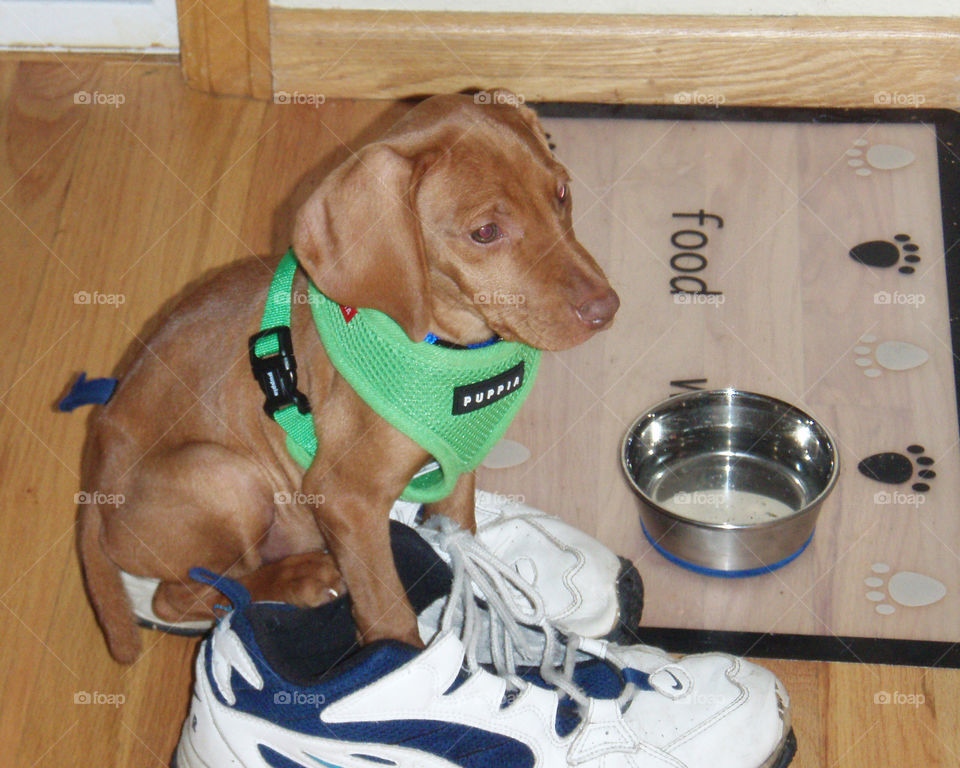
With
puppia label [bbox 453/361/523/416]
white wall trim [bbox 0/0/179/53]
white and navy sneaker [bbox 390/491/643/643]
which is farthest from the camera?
white wall trim [bbox 0/0/179/53]

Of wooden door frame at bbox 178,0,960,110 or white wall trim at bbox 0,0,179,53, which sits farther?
white wall trim at bbox 0,0,179,53

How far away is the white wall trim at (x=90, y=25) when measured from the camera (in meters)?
3.95

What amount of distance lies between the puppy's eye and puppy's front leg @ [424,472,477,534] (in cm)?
62

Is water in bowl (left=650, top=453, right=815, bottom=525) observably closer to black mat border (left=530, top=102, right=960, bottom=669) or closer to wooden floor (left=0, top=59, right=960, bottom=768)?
black mat border (left=530, top=102, right=960, bottom=669)

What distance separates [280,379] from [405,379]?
27 cm

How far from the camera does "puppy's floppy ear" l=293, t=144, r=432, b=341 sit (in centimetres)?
207

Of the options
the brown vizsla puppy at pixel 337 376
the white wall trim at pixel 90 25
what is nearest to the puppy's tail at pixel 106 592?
the brown vizsla puppy at pixel 337 376

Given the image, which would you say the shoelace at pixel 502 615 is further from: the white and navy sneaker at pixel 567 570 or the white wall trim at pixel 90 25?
the white wall trim at pixel 90 25

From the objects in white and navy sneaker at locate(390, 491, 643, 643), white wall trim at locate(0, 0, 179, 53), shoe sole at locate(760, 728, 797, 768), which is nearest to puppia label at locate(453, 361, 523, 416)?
white and navy sneaker at locate(390, 491, 643, 643)

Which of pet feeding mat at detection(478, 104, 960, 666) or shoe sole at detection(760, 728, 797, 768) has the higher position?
pet feeding mat at detection(478, 104, 960, 666)

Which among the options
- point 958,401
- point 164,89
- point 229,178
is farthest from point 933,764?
point 164,89

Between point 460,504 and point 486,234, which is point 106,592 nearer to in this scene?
point 460,504

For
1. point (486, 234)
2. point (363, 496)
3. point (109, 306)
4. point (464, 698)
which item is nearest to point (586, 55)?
point (109, 306)

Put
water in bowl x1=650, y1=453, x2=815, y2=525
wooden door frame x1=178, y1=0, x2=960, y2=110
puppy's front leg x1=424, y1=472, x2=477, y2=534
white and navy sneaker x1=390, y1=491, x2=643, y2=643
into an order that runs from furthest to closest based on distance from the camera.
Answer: wooden door frame x1=178, y1=0, x2=960, y2=110 → water in bowl x1=650, y1=453, x2=815, y2=525 → puppy's front leg x1=424, y1=472, x2=477, y2=534 → white and navy sneaker x1=390, y1=491, x2=643, y2=643
